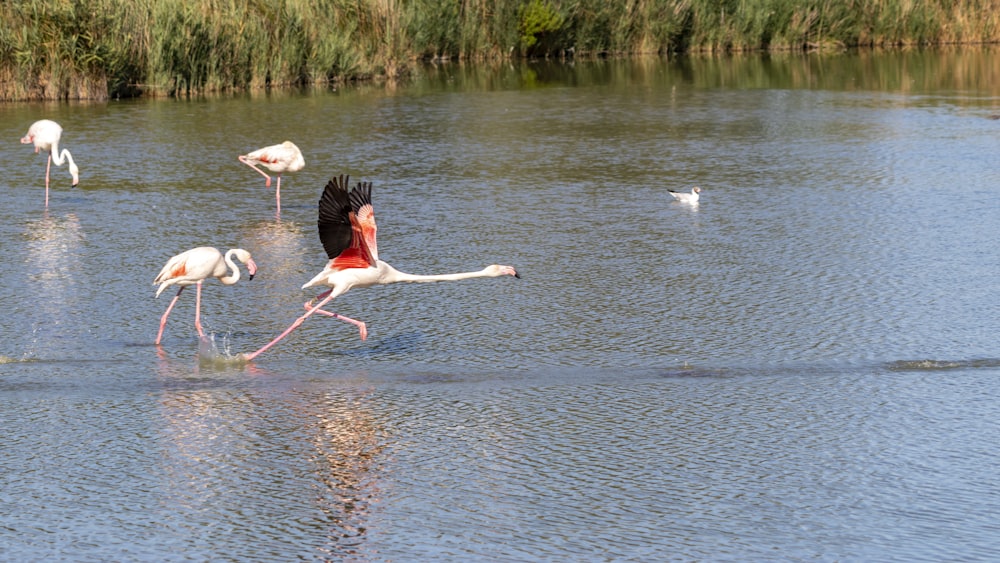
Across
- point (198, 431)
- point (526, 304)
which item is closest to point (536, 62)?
point (526, 304)

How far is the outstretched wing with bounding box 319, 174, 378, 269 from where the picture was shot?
23.0 feet

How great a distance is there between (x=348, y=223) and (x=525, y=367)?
3.91 ft

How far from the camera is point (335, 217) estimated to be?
23.3ft

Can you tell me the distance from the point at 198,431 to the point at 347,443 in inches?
26.9

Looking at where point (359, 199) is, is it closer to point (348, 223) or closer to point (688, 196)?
point (348, 223)

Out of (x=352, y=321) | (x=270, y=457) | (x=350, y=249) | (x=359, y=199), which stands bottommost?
(x=270, y=457)

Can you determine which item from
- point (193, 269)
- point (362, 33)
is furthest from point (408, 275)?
point (362, 33)

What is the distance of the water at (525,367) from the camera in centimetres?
492

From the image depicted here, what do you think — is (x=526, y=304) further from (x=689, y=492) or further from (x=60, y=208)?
Result: (x=60, y=208)

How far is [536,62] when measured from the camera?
1225 inches

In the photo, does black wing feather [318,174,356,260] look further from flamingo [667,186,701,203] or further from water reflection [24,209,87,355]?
flamingo [667,186,701,203]

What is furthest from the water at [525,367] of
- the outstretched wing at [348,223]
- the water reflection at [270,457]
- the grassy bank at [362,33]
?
the grassy bank at [362,33]

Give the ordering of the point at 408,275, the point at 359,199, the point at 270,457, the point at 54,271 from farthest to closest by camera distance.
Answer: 1. the point at 54,271
2. the point at 408,275
3. the point at 359,199
4. the point at 270,457

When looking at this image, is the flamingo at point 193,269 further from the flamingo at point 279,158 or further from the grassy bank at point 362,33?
the grassy bank at point 362,33
